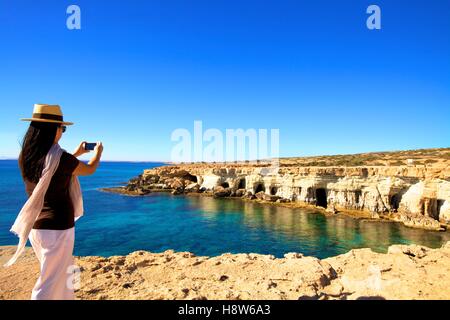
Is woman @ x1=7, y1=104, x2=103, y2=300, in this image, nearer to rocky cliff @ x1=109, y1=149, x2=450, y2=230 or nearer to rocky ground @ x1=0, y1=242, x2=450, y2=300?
rocky ground @ x1=0, y1=242, x2=450, y2=300

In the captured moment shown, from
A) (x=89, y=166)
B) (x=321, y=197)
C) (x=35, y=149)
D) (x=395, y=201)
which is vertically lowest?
(x=321, y=197)

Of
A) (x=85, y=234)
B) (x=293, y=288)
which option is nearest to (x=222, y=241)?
(x=85, y=234)

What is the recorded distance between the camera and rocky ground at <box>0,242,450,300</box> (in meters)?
5.06

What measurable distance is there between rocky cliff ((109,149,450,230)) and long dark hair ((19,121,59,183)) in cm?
2783

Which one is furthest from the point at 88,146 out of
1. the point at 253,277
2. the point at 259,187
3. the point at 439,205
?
the point at 259,187

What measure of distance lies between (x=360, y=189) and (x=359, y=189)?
0.33 feet

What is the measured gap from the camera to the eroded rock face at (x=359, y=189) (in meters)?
24.8

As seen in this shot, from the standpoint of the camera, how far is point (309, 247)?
767 inches

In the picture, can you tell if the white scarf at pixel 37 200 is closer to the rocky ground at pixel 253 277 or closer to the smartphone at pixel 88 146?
the smartphone at pixel 88 146

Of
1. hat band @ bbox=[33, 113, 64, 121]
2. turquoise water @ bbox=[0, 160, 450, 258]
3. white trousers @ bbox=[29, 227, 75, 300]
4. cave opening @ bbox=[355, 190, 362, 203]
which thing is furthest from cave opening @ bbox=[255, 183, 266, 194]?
hat band @ bbox=[33, 113, 64, 121]

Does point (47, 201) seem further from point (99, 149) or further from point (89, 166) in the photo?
point (99, 149)

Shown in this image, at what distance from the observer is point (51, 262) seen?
2.97 meters

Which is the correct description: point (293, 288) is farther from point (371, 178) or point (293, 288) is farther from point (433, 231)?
point (371, 178)
